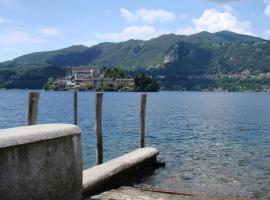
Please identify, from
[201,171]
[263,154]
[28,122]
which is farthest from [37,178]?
[263,154]

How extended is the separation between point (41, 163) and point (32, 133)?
632 millimetres

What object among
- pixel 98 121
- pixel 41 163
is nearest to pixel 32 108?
pixel 98 121

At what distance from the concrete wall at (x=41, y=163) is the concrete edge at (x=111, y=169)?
2626mm

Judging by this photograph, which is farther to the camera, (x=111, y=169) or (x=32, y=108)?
(x=32, y=108)

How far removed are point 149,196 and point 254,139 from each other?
27.5 m

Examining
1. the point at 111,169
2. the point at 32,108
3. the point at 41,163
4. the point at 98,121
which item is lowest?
the point at 111,169

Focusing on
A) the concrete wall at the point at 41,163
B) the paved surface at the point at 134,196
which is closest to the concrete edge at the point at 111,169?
the paved surface at the point at 134,196

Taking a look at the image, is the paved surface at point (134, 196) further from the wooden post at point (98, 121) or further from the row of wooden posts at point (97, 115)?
the wooden post at point (98, 121)

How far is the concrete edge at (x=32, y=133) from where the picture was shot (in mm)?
7480

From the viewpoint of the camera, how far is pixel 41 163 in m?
8.19

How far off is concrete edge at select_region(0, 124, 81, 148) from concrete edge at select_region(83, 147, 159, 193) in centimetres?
320

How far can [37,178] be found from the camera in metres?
8.12

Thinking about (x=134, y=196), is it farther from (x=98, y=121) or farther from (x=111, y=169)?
(x=98, y=121)

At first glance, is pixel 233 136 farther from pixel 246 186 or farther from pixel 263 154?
pixel 246 186
